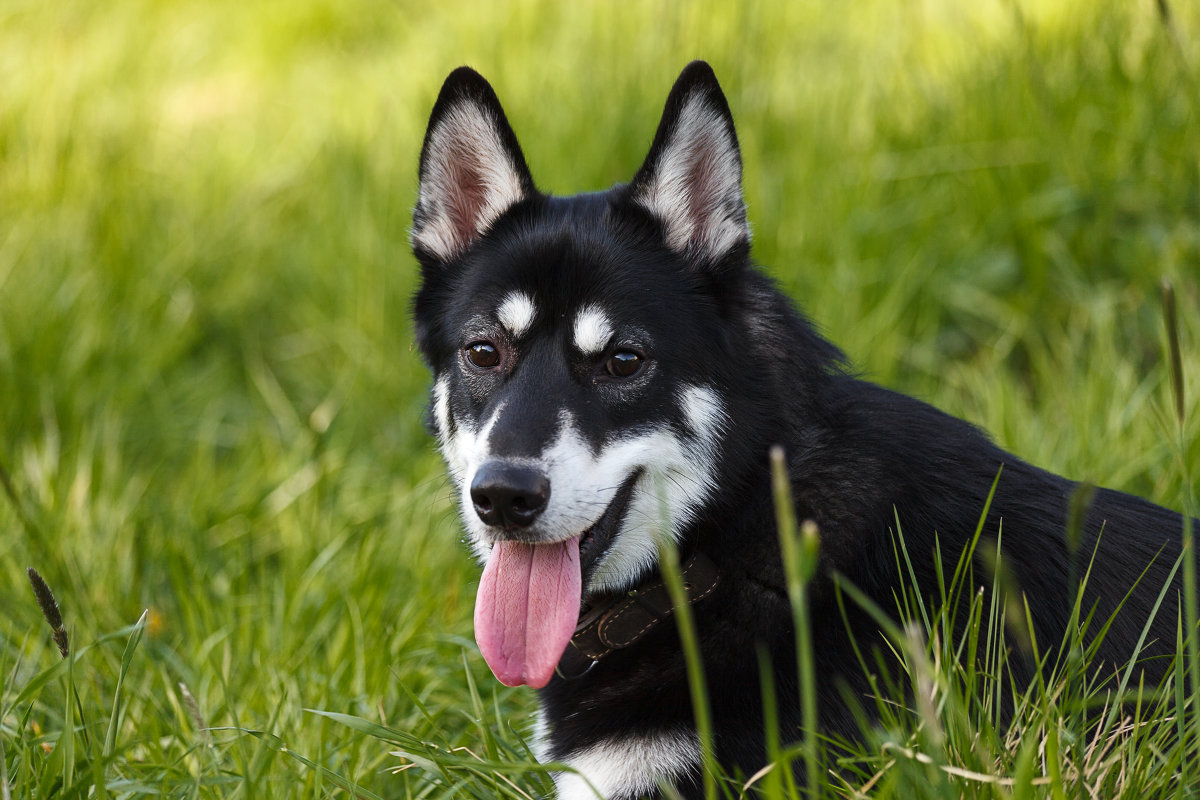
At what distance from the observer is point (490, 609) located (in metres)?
2.45

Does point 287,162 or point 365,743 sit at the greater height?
point 287,162

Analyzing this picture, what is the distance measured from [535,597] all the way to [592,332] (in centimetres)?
64

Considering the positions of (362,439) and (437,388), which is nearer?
(437,388)

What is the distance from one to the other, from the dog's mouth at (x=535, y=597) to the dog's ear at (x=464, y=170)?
0.89 metres

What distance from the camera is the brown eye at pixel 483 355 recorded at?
2.67 meters

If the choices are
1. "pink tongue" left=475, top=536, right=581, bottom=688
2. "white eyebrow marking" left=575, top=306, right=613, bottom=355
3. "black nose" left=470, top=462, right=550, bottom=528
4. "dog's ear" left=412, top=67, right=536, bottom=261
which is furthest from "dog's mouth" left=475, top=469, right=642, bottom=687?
"dog's ear" left=412, top=67, right=536, bottom=261

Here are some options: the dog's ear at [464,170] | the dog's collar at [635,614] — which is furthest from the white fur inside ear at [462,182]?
the dog's collar at [635,614]

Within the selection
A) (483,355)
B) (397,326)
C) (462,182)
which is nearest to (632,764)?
(483,355)

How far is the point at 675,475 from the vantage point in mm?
2521

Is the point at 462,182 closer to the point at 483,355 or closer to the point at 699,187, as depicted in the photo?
the point at 483,355

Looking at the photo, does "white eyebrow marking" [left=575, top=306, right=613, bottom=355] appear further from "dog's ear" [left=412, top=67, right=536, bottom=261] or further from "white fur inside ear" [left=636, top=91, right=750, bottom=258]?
"dog's ear" [left=412, top=67, right=536, bottom=261]

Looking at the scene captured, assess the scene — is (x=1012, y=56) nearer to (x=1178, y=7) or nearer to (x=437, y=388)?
(x=1178, y=7)

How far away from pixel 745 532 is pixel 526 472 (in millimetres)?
566

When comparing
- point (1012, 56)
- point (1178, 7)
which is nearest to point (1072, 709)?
point (1012, 56)
